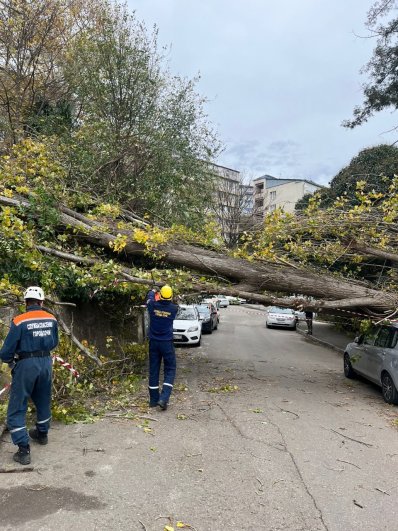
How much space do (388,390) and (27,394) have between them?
6.54 meters

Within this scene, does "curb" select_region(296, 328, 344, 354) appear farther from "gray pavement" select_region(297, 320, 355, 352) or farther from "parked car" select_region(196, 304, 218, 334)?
"parked car" select_region(196, 304, 218, 334)

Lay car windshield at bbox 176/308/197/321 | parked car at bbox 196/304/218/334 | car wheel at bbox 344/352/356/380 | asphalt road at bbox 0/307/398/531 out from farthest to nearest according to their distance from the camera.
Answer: parked car at bbox 196/304/218/334, car windshield at bbox 176/308/197/321, car wheel at bbox 344/352/356/380, asphalt road at bbox 0/307/398/531

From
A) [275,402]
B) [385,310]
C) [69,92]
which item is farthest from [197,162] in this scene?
[275,402]

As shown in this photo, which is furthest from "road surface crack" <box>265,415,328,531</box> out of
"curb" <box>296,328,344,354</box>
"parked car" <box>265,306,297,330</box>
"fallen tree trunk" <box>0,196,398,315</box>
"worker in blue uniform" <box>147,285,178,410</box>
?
"parked car" <box>265,306,297,330</box>

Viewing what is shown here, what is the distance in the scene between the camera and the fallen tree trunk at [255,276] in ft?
31.8

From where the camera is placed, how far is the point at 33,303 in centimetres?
538

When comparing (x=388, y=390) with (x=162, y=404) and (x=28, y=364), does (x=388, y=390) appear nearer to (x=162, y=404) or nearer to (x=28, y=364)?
(x=162, y=404)

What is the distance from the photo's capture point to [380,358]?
30.0 feet

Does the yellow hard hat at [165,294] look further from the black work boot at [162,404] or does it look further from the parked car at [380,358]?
the parked car at [380,358]

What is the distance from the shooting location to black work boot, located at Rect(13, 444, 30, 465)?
4895 millimetres

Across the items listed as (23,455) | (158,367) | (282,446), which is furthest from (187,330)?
(23,455)

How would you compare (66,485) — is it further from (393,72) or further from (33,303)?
(393,72)

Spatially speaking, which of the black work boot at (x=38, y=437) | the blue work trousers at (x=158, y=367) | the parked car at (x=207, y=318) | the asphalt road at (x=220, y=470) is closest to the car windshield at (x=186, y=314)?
the parked car at (x=207, y=318)

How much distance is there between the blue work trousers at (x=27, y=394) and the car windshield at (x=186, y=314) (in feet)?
40.1
